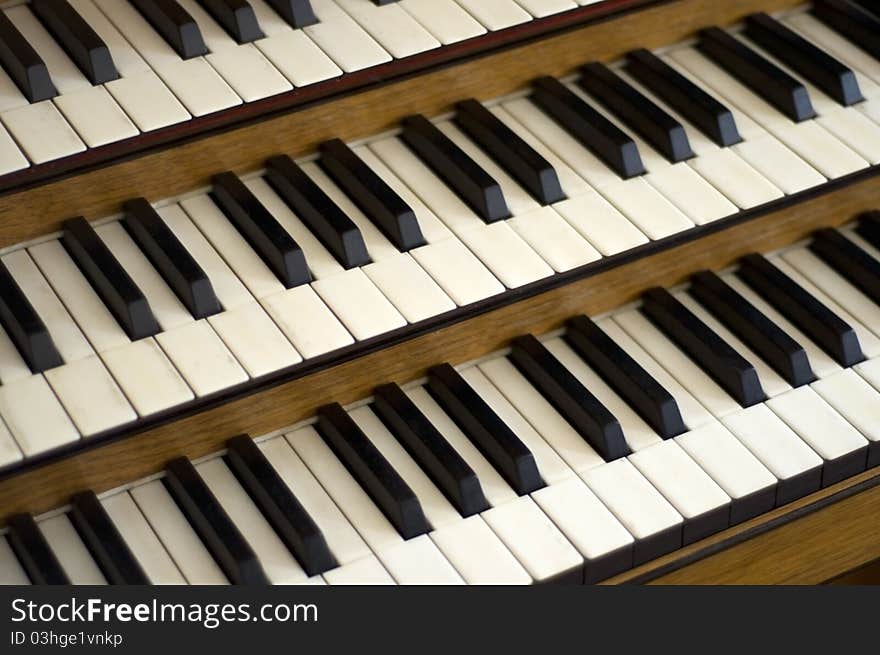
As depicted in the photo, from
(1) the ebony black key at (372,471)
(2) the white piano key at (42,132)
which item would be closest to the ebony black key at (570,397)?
(1) the ebony black key at (372,471)

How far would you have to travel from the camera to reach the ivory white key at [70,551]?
1.96 metres

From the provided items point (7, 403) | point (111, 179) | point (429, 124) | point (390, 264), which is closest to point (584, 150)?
point (429, 124)

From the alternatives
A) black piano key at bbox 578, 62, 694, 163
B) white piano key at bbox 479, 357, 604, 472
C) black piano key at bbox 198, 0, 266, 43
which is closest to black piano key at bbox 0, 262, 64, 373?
black piano key at bbox 198, 0, 266, 43

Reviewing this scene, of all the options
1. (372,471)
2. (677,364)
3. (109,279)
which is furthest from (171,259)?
(677,364)

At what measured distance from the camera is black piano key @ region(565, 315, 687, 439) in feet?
7.06

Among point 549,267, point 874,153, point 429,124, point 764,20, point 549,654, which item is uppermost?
point 764,20

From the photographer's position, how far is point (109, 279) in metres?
2.05

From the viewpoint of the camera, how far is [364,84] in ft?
7.45

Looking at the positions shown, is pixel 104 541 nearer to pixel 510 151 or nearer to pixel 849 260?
pixel 510 151

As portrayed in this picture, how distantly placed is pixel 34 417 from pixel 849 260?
1279 millimetres

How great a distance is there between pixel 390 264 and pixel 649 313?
45 cm

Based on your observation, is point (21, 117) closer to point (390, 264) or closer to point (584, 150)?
point (390, 264)

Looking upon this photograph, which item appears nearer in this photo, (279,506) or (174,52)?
(279,506)

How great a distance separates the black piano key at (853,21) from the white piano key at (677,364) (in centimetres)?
66
